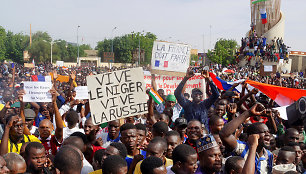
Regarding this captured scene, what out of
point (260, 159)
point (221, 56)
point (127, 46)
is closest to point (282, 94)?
point (260, 159)

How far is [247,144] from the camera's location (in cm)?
393

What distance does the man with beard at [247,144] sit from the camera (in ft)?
12.9

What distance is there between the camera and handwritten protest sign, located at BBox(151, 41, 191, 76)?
9.29 m

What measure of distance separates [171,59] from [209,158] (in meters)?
5.90

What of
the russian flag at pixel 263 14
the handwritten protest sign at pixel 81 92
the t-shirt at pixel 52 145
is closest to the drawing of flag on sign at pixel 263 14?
the russian flag at pixel 263 14

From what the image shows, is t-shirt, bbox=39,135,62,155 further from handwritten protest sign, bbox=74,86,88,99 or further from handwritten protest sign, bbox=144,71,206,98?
handwritten protest sign, bbox=144,71,206,98

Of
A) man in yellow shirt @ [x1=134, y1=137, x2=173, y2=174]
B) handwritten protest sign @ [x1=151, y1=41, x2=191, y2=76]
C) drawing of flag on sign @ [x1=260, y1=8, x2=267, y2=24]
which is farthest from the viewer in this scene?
drawing of flag on sign @ [x1=260, y1=8, x2=267, y2=24]

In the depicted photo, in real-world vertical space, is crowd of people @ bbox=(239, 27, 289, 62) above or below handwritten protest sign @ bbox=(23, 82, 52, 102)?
above

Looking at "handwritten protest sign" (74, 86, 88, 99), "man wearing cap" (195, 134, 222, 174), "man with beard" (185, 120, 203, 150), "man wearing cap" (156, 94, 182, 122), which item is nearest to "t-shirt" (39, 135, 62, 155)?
"man with beard" (185, 120, 203, 150)

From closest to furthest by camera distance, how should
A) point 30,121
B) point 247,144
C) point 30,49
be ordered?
1. point 247,144
2. point 30,121
3. point 30,49

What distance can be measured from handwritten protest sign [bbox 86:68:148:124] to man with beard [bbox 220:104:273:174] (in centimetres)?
145

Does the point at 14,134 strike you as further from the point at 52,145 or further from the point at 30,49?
the point at 30,49

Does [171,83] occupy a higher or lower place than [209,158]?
higher

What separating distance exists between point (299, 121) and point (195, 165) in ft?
3.78
